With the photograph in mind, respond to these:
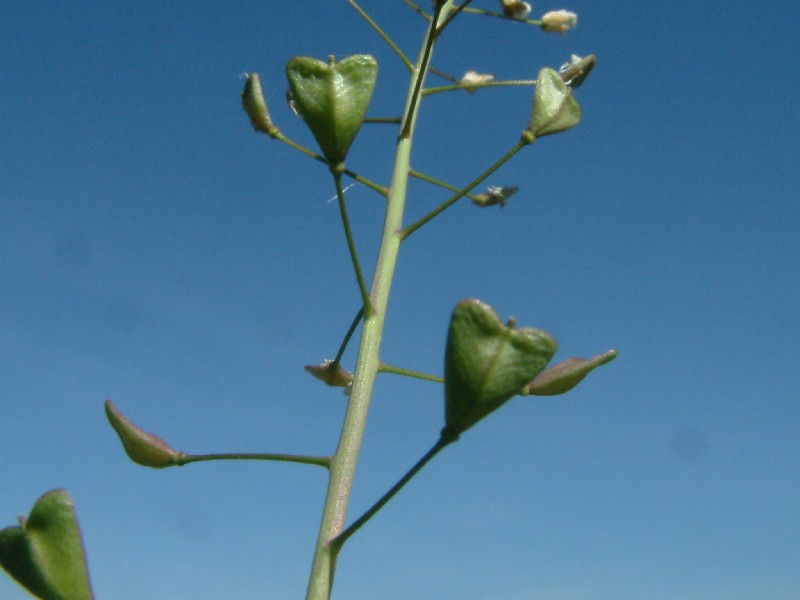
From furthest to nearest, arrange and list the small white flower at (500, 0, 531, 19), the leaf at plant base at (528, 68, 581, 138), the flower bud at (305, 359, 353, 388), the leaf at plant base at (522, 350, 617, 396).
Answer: the small white flower at (500, 0, 531, 19)
the flower bud at (305, 359, 353, 388)
the leaf at plant base at (528, 68, 581, 138)
the leaf at plant base at (522, 350, 617, 396)

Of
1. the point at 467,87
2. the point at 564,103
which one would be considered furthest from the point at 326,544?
the point at 467,87

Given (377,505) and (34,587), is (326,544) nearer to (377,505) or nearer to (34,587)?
(377,505)

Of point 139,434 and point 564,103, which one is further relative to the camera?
point 564,103

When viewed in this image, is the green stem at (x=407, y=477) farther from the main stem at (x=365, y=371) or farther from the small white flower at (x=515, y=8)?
the small white flower at (x=515, y=8)

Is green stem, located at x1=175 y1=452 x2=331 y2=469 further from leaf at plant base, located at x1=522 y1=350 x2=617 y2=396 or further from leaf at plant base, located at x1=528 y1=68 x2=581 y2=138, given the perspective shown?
leaf at plant base, located at x1=528 y1=68 x2=581 y2=138

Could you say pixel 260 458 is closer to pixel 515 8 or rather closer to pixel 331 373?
pixel 331 373

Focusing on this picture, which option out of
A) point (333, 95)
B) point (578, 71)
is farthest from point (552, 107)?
point (333, 95)

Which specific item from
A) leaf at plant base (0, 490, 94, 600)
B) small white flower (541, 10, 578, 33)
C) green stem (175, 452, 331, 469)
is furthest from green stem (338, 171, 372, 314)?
small white flower (541, 10, 578, 33)
